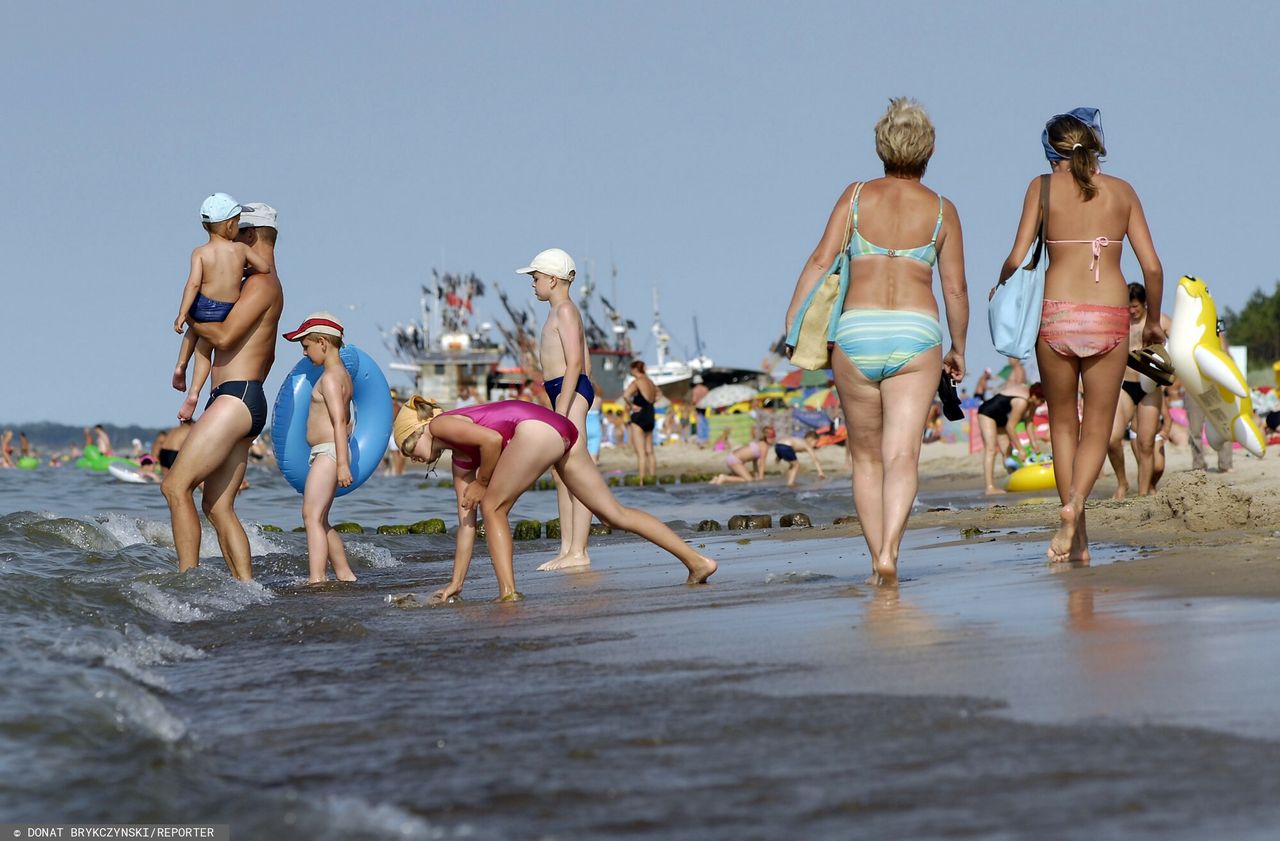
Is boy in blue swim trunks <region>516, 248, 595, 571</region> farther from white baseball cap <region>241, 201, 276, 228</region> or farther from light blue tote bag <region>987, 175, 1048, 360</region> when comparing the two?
light blue tote bag <region>987, 175, 1048, 360</region>

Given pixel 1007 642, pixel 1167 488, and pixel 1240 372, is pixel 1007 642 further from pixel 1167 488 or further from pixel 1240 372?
pixel 1240 372

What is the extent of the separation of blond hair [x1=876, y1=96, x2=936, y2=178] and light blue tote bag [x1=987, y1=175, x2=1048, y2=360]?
0.73 meters

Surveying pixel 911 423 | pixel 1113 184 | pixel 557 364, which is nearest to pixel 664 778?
pixel 911 423

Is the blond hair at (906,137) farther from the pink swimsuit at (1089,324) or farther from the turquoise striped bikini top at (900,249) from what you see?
the pink swimsuit at (1089,324)

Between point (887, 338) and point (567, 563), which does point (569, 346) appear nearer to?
point (567, 563)

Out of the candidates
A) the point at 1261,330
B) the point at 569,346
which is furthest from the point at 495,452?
the point at 1261,330

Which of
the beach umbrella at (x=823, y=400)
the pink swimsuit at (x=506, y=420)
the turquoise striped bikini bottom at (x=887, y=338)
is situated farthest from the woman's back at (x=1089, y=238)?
the beach umbrella at (x=823, y=400)

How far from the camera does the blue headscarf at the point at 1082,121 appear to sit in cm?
639

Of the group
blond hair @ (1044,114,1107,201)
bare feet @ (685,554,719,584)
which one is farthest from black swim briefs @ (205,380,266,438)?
blond hair @ (1044,114,1107,201)

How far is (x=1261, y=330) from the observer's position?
76875mm

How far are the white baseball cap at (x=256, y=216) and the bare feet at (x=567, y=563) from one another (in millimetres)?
2623

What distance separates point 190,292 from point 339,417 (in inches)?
39.2

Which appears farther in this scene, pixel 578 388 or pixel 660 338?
pixel 660 338

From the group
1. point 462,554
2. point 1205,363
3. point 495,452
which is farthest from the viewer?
point 1205,363
